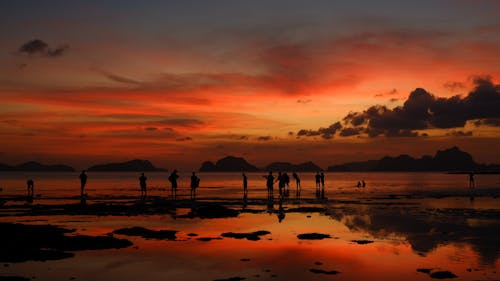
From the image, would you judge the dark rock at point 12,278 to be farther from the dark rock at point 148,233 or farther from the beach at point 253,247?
the dark rock at point 148,233

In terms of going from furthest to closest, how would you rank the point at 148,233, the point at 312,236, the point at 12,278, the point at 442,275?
the point at 148,233 → the point at 312,236 → the point at 442,275 → the point at 12,278

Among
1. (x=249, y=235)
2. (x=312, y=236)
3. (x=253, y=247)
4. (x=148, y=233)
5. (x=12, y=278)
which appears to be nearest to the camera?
(x=12, y=278)

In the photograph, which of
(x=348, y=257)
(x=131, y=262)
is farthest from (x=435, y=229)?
(x=131, y=262)

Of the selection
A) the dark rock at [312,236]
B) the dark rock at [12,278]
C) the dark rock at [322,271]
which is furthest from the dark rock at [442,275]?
the dark rock at [12,278]

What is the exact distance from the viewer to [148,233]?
29.9m

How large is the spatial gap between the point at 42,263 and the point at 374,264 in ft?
45.9

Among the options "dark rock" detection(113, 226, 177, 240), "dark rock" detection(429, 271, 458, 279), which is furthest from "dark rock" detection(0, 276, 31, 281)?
"dark rock" detection(429, 271, 458, 279)

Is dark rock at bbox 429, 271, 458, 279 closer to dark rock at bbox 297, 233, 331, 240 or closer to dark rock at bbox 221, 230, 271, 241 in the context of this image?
dark rock at bbox 297, 233, 331, 240

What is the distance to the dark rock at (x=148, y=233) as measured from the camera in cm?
2895

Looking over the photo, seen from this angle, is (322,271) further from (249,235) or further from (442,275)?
(249,235)

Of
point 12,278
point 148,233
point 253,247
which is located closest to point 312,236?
point 253,247

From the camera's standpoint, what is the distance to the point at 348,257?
75.0 ft

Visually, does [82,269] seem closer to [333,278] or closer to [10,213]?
[333,278]

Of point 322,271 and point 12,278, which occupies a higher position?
point 12,278
